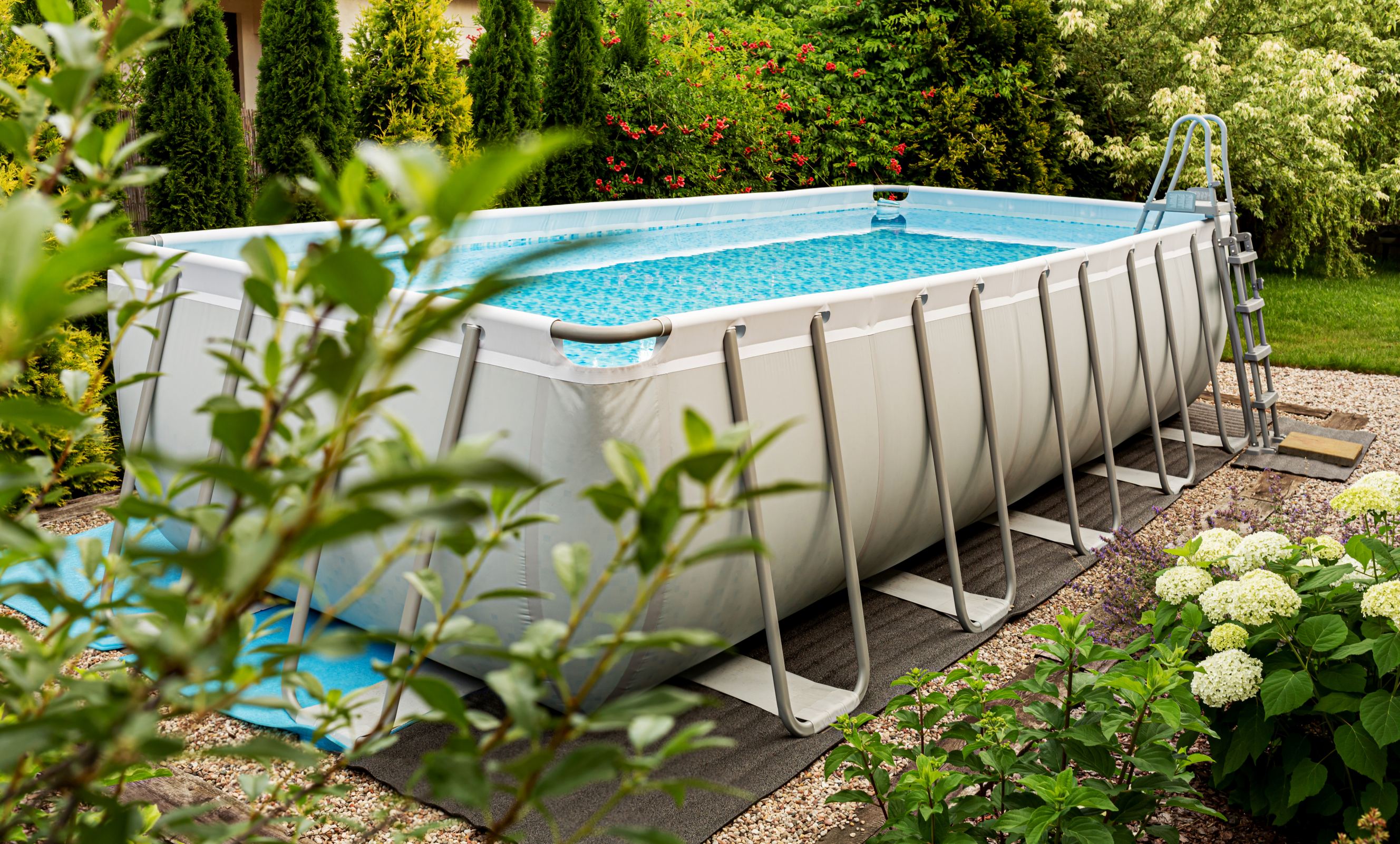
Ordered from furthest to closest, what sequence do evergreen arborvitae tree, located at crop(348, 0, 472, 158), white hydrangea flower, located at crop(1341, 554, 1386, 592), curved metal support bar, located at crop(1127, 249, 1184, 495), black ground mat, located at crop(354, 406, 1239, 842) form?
evergreen arborvitae tree, located at crop(348, 0, 472, 158) < curved metal support bar, located at crop(1127, 249, 1184, 495) < black ground mat, located at crop(354, 406, 1239, 842) < white hydrangea flower, located at crop(1341, 554, 1386, 592)

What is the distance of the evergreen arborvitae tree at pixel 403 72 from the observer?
6129mm

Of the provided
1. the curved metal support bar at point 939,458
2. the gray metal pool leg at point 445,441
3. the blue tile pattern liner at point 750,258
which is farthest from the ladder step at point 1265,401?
the gray metal pool leg at point 445,441

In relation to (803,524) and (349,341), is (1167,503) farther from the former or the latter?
(349,341)

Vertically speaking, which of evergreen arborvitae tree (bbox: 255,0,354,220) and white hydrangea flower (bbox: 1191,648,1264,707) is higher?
evergreen arborvitae tree (bbox: 255,0,354,220)

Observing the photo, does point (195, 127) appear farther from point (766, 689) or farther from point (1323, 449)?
point (1323, 449)

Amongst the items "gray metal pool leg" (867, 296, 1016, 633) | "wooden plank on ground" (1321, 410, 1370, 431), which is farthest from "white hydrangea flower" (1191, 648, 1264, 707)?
"wooden plank on ground" (1321, 410, 1370, 431)

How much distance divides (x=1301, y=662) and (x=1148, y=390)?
294cm

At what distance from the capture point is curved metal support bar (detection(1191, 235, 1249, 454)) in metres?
5.25

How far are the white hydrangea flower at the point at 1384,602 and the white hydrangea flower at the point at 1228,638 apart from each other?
0.72 ft

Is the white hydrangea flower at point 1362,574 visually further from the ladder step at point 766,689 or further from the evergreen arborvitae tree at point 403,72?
the evergreen arborvitae tree at point 403,72

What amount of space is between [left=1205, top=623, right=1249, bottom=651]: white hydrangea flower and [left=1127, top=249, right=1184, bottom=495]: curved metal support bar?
2.73 meters

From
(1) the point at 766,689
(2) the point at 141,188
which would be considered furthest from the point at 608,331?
(2) the point at 141,188

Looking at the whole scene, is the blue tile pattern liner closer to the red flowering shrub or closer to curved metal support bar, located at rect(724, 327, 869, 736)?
curved metal support bar, located at rect(724, 327, 869, 736)

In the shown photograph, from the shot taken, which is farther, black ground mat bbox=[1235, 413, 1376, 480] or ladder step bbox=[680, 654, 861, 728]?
black ground mat bbox=[1235, 413, 1376, 480]
